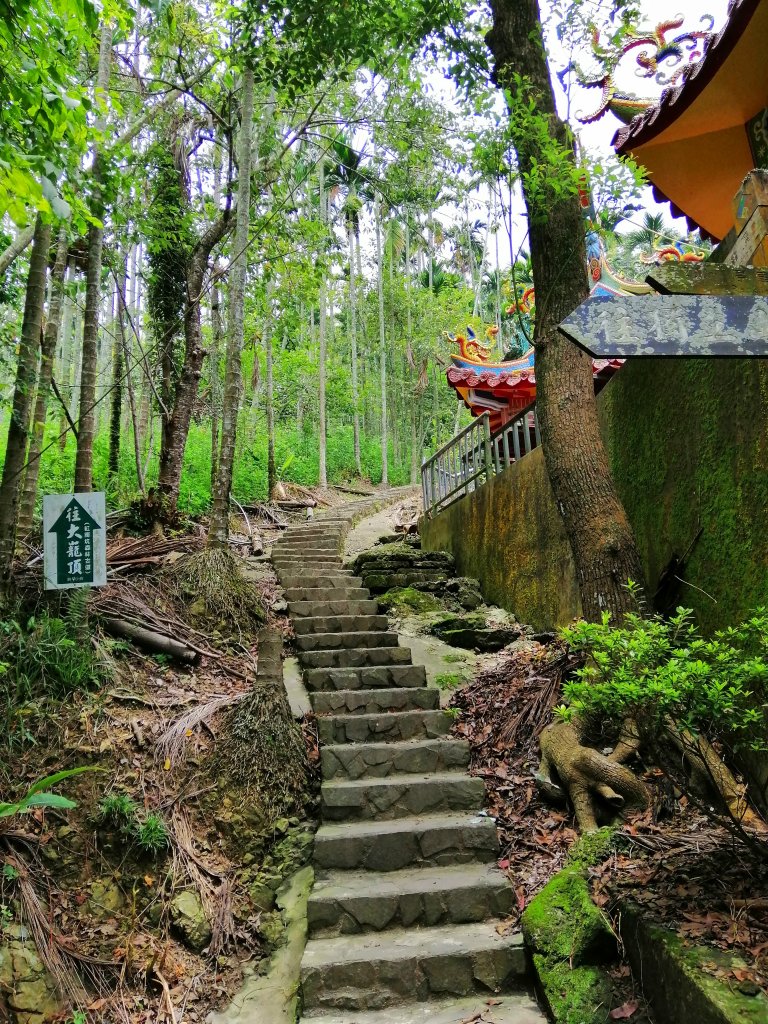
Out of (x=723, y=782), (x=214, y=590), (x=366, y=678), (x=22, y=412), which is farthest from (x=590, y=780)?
(x=22, y=412)

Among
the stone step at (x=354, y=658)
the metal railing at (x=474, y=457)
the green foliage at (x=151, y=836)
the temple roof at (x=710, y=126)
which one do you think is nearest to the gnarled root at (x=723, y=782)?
the green foliage at (x=151, y=836)

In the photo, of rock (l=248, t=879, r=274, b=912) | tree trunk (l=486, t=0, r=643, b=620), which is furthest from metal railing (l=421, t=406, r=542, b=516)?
rock (l=248, t=879, r=274, b=912)

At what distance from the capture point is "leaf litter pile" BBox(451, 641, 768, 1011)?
2.15m

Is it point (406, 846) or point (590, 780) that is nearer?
point (590, 780)

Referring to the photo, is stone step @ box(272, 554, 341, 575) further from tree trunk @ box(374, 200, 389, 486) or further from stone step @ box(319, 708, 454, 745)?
tree trunk @ box(374, 200, 389, 486)

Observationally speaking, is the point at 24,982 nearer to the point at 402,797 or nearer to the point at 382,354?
the point at 402,797

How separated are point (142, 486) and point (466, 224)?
23808 mm

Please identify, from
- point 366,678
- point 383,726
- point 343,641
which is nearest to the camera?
point 383,726

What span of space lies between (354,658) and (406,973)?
2.62m

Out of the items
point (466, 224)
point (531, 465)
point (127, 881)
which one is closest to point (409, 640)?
point (531, 465)

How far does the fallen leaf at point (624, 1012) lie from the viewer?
2307 millimetres

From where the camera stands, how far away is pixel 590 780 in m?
3.45

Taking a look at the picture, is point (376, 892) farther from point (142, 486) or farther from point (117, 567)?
point (142, 486)

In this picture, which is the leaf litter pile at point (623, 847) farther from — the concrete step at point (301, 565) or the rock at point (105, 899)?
the concrete step at point (301, 565)
